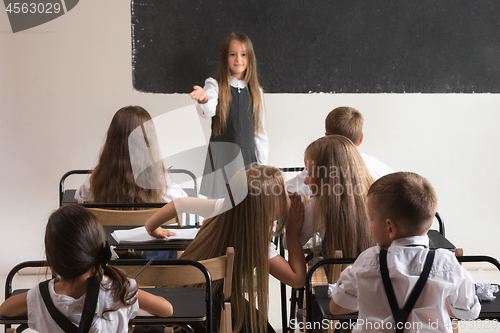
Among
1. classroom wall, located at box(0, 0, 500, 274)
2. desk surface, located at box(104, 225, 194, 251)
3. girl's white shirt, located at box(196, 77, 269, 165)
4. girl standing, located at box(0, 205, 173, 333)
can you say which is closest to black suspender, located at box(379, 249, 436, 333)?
girl standing, located at box(0, 205, 173, 333)

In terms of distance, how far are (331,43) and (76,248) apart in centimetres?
259

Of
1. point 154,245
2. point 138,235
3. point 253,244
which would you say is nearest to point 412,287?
point 253,244

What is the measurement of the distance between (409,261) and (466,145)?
2705 millimetres

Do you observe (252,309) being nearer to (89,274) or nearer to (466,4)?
(89,274)

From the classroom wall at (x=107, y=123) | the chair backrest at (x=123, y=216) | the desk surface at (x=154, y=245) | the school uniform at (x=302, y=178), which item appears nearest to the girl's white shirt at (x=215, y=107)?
the classroom wall at (x=107, y=123)

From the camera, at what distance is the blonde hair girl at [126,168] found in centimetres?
238

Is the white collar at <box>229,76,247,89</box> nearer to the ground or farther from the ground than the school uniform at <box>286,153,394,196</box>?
farther from the ground

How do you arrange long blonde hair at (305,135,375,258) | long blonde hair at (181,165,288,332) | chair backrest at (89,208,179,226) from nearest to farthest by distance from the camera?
long blonde hair at (181,165,288,332)
long blonde hair at (305,135,375,258)
chair backrest at (89,208,179,226)

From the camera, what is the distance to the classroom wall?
3219 millimetres

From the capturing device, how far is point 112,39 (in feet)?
10.6

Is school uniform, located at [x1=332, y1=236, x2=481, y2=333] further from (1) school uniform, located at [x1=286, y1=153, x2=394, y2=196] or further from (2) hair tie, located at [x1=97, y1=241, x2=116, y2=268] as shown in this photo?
(1) school uniform, located at [x1=286, y1=153, x2=394, y2=196]

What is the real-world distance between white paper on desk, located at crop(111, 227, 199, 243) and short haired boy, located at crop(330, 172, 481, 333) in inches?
31.1

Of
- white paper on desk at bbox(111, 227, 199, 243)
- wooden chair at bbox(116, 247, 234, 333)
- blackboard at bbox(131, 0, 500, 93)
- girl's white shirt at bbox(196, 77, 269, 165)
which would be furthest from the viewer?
blackboard at bbox(131, 0, 500, 93)

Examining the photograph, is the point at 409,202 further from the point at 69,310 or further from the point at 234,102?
the point at 234,102
